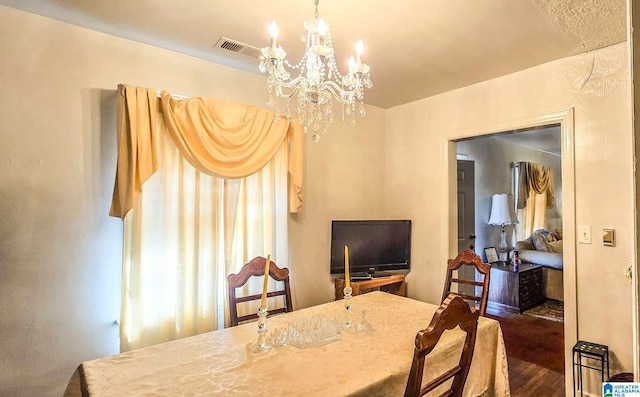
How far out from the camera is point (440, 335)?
1.04m

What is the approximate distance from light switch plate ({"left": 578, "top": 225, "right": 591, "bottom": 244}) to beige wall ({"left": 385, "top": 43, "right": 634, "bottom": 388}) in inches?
1.1

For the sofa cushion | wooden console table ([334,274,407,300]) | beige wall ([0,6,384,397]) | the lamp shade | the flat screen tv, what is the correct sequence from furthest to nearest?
1. the lamp shade
2. the sofa cushion
3. the flat screen tv
4. wooden console table ([334,274,407,300])
5. beige wall ([0,6,384,397])

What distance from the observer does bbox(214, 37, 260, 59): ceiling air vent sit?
219cm

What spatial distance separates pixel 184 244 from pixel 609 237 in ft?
9.45

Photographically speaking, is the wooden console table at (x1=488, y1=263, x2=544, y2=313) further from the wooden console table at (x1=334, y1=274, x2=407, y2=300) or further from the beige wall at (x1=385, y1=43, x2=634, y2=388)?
the wooden console table at (x1=334, y1=274, x2=407, y2=300)

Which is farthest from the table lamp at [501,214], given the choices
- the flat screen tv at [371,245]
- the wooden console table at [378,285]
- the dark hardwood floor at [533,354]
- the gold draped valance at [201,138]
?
the gold draped valance at [201,138]

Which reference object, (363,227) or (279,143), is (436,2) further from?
(363,227)

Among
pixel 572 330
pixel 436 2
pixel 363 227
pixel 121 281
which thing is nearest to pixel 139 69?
pixel 121 281

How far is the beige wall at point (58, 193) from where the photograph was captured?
1.80 metres

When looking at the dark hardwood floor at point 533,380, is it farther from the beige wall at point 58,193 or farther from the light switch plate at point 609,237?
the beige wall at point 58,193

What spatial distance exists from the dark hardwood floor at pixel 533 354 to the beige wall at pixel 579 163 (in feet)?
1.90

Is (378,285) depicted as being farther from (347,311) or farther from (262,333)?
(262,333)

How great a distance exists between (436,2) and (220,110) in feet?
5.16

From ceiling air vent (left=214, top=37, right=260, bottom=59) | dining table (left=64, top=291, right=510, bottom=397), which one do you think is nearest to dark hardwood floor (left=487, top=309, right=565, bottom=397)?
dining table (left=64, top=291, right=510, bottom=397)
